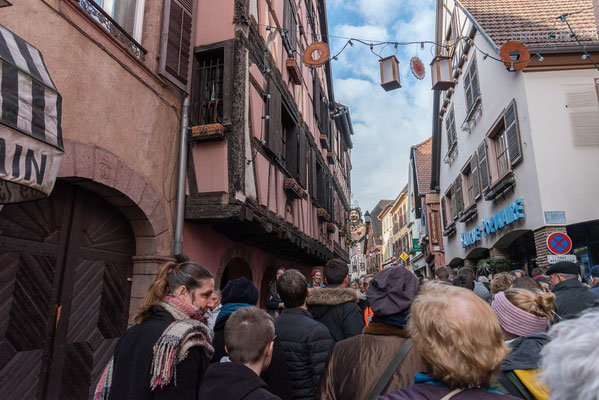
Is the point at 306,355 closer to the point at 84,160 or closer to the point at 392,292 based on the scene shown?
the point at 392,292

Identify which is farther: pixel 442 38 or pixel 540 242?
pixel 442 38

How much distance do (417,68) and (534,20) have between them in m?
4.66

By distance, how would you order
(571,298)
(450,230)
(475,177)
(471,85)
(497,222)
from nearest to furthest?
(571,298)
(497,222)
(475,177)
(471,85)
(450,230)

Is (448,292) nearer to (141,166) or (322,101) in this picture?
(141,166)

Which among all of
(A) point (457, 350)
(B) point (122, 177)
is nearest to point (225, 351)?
(A) point (457, 350)

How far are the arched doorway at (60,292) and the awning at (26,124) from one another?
100cm

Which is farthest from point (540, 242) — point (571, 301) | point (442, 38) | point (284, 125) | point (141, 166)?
point (442, 38)

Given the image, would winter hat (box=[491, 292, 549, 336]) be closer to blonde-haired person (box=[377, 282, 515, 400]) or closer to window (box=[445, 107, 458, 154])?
blonde-haired person (box=[377, 282, 515, 400])

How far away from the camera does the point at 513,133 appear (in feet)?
31.2

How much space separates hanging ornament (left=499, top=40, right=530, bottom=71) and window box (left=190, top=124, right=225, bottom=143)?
21.0ft

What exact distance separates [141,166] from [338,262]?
2.87 m

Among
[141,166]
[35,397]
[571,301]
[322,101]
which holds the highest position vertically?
[322,101]

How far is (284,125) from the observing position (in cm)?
968

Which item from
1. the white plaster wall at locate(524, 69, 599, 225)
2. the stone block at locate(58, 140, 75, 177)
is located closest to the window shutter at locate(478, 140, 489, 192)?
the white plaster wall at locate(524, 69, 599, 225)
